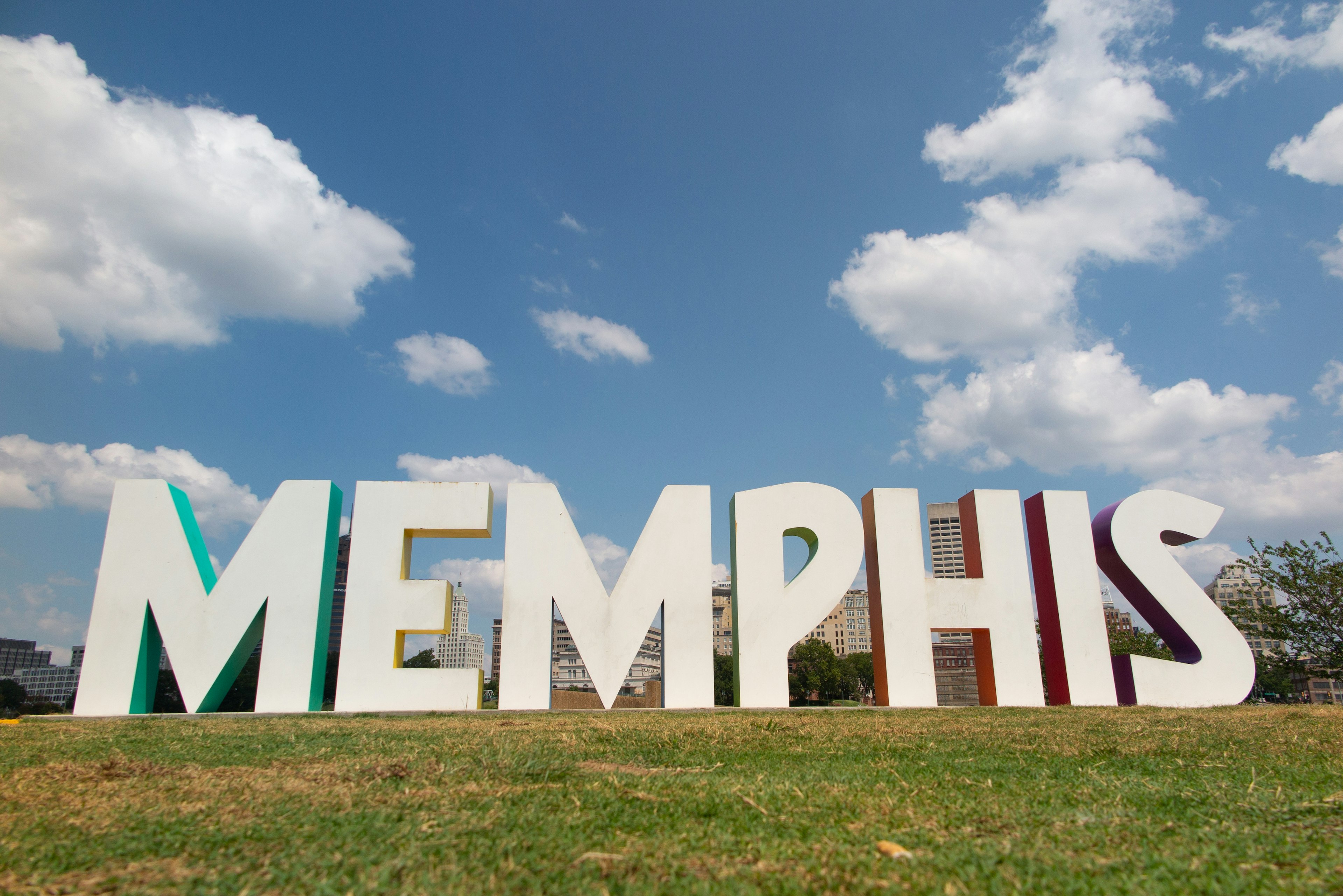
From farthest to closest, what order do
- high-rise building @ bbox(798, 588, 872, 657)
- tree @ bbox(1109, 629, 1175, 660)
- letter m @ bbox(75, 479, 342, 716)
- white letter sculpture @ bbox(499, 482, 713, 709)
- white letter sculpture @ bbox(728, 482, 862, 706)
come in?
1. high-rise building @ bbox(798, 588, 872, 657)
2. tree @ bbox(1109, 629, 1175, 660)
3. white letter sculpture @ bbox(728, 482, 862, 706)
4. white letter sculpture @ bbox(499, 482, 713, 709)
5. letter m @ bbox(75, 479, 342, 716)

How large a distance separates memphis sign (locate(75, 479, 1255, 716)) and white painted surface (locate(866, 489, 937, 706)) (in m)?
0.04

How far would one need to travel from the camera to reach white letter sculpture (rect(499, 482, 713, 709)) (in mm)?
13453

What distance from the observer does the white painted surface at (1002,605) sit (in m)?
14.0

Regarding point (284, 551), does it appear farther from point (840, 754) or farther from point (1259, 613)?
point (1259, 613)

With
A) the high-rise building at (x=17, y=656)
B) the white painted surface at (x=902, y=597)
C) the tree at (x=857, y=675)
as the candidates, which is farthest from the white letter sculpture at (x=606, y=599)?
the high-rise building at (x=17, y=656)

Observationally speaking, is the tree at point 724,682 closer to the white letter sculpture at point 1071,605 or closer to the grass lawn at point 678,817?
the white letter sculpture at point 1071,605

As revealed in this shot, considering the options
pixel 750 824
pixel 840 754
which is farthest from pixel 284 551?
pixel 750 824

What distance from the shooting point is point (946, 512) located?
641ft

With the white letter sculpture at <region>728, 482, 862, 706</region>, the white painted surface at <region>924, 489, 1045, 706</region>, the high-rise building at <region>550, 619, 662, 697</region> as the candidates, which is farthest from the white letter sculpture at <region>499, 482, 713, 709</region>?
the high-rise building at <region>550, 619, 662, 697</region>

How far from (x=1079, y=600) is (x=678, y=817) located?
46.6 feet

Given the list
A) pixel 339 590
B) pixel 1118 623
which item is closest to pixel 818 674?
pixel 1118 623

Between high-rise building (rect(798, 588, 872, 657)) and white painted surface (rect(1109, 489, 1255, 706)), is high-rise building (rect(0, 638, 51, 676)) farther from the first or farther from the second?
white painted surface (rect(1109, 489, 1255, 706))

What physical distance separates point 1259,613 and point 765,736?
20.7m

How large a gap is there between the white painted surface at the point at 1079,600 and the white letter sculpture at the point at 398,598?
11.2 metres
